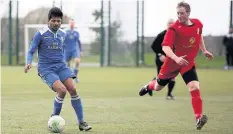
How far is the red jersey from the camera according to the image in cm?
875

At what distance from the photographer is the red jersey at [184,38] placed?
8750mm

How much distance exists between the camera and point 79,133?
7949 millimetres

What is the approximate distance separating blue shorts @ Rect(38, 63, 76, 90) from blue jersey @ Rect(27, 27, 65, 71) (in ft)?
Result: 0.24

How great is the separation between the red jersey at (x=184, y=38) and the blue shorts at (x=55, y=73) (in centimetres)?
159

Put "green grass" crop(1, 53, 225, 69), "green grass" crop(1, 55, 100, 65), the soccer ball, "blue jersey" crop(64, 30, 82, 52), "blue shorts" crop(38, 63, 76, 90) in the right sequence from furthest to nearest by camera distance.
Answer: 1. "green grass" crop(1, 55, 100, 65)
2. "green grass" crop(1, 53, 225, 69)
3. "blue jersey" crop(64, 30, 82, 52)
4. "blue shorts" crop(38, 63, 76, 90)
5. the soccer ball

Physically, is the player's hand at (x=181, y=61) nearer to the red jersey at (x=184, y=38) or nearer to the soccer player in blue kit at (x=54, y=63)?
the red jersey at (x=184, y=38)

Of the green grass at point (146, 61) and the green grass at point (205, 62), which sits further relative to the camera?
the green grass at point (146, 61)

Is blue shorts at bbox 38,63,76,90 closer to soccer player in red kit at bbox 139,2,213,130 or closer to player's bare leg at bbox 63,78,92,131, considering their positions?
player's bare leg at bbox 63,78,92,131

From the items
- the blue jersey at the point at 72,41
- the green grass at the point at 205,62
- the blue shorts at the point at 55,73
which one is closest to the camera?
the blue shorts at the point at 55,73

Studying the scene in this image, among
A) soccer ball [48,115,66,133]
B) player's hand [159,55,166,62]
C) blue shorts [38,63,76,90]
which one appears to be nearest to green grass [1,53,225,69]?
player's hand [159,55,166,62]

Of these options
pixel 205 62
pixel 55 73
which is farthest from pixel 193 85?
pixel 205 62

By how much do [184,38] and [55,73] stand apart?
208cm

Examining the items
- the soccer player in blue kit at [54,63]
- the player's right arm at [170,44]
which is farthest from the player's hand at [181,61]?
the soccer player in blue kit at [54,63]

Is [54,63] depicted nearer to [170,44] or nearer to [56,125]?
[56,125]
